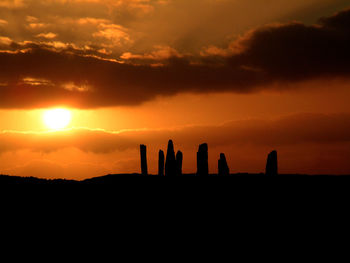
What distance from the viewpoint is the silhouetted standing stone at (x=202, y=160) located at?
36.9m

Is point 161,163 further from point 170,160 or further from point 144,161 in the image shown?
point 170,160

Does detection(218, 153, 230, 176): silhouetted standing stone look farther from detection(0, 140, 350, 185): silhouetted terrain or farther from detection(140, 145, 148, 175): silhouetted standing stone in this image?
detection(140, 145, 148, 175): silhouetted standing stone

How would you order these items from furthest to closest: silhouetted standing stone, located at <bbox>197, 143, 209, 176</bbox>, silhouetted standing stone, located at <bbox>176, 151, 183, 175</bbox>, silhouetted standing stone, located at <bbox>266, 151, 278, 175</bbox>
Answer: silhouetted standing stone, located at <bbox>176, 151, 183, 175</bbox>
silhouetted standing stone, located at <bbox>197, 143, 209, 176</bbox>
silhouetted standing stone, located at <bbox>266, 151, 278, 175</bbox>

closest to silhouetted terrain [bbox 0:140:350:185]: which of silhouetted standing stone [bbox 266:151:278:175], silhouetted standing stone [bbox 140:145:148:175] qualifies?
silhouetted standing stone [bbox 266:151:278:175]

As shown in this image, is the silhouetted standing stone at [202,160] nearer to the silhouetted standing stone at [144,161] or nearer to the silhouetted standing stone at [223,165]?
the silhouetted standing stone at [223,165]

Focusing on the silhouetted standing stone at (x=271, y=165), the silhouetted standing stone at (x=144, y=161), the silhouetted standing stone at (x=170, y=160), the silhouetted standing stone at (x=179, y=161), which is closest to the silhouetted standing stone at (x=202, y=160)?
the silhouetted standing stone at (x=179, y=161)

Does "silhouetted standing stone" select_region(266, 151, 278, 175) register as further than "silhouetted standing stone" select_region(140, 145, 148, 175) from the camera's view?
No

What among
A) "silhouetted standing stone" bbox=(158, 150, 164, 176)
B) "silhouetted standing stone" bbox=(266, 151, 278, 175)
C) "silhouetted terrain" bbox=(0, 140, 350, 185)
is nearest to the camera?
"silhouetted terrain" bbox=(0, 140, 350, 185)

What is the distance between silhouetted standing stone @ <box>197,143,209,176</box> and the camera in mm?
36875

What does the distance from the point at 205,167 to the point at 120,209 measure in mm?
12614

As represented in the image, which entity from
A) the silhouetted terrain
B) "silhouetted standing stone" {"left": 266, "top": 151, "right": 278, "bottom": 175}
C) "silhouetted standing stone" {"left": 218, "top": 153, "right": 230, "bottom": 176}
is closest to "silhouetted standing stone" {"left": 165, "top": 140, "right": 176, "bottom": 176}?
the silhouetted terrain

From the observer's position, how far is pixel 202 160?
36.9 meters

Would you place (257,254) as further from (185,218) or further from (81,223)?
(81,223)

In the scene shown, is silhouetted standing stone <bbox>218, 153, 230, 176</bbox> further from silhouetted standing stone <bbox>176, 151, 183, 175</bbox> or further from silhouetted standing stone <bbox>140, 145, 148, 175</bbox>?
silhouetted standing stone <bbox>140, 145, 148, 175</bbox>
